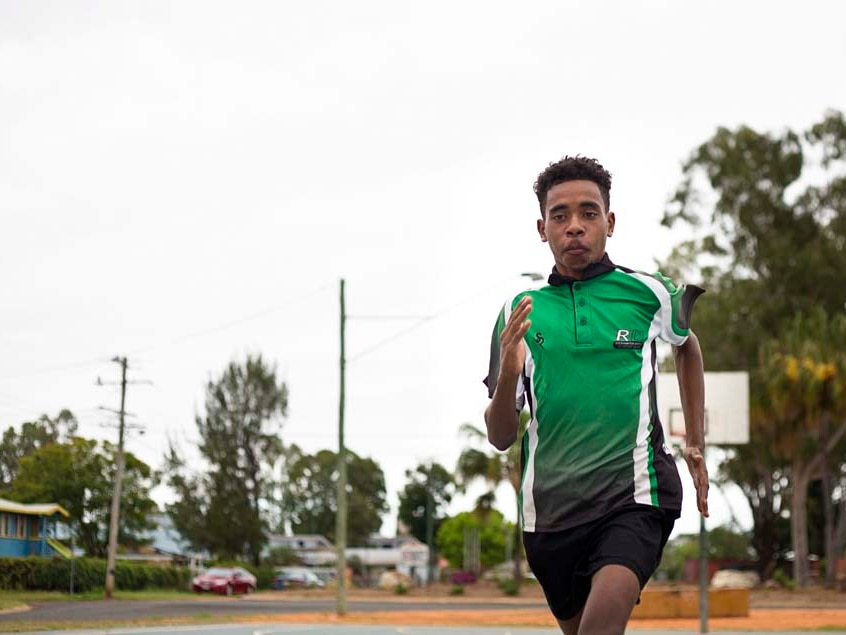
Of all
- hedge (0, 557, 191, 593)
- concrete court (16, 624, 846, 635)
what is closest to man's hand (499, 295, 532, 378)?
hedge (0, 557, 191, 593)

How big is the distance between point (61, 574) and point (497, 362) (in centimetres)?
1015

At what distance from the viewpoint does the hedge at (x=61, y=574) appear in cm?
1187

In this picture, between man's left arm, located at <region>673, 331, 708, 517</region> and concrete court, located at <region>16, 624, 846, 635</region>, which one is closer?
man's left arm, located at <region>673, 331, 708, 517</region>

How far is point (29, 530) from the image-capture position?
39.8 feet

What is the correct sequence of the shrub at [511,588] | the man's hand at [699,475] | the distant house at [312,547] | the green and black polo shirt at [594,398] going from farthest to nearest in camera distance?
the distant house at [312,547] < the shrub at [511,588] < the man's hand at [699,475] < the green and black polo shirt at [594,398]

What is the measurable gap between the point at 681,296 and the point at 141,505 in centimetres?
1280

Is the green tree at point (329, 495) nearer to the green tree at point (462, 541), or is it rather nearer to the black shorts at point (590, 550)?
the green tree at point (462, 541)

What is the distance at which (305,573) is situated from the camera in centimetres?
5997

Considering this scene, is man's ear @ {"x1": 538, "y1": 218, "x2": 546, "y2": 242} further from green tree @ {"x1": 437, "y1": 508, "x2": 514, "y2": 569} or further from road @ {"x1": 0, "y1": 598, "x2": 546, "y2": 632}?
green tree @ {"x1": 437, "y1": 508, "x2": 514, "y2": 569}

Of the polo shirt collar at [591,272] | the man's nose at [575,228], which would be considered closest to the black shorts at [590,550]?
the polo shirt collar at [591,272]

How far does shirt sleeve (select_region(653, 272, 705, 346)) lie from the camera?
4.41 metres

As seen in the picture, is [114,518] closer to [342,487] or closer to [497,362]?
[497,362]

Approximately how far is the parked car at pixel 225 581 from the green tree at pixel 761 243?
23551mm

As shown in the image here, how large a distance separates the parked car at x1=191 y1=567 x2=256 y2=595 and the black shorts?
23.2 m
